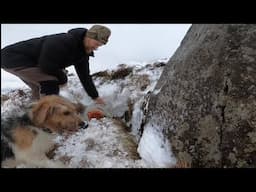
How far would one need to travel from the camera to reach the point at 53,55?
5.02 meters

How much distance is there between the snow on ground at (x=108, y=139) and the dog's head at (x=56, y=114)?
0.46 ft

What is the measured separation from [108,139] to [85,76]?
1075 millimetres

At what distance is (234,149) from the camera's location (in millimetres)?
5566

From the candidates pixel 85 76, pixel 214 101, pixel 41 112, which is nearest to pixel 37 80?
pixel 41 112

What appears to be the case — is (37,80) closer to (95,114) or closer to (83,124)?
(83,124)

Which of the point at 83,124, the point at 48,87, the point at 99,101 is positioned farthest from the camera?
the point at 99,101

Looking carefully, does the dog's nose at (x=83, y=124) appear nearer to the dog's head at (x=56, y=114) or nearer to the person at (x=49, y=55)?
the dog's head at (x=56, y=114)

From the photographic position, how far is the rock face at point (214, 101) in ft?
18.3

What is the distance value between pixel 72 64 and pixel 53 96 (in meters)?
0.42
